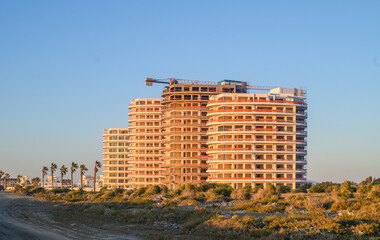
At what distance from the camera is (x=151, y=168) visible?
139 metres

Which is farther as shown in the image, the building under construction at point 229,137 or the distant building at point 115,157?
the distant building at point 115,157

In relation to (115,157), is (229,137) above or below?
above

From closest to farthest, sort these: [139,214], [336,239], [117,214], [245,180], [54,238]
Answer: [336,239]
[54,238]
[139,214]
[117,214]
[245,180]

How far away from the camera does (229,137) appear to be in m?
112

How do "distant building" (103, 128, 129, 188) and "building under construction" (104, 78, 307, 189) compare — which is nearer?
"building under construction" (104, 78, 307, 189)

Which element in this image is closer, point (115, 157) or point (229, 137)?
point (229, 137)

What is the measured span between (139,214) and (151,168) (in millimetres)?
99074

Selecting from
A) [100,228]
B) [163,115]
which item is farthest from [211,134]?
[100,228]

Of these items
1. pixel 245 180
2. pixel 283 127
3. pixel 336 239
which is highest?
pixel 283 127

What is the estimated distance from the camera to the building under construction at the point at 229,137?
109000 mm

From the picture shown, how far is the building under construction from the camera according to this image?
109000 millimetres

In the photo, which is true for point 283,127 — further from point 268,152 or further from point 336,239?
point 336,239

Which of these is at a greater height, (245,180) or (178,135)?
(178,135)

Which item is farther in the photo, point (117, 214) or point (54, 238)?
point (117, 214)
